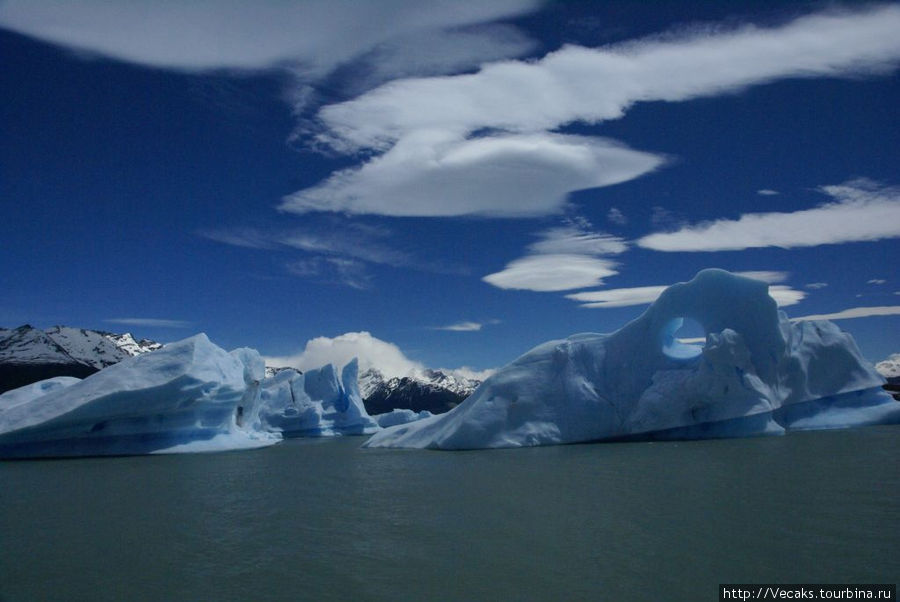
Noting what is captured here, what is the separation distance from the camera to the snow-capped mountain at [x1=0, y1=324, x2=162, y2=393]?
56094mm

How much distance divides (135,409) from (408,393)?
92.7m

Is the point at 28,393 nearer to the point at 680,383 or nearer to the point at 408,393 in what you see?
the point at 680,383

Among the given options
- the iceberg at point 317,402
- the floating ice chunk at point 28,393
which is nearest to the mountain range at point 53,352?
the iceberg at point 317,402

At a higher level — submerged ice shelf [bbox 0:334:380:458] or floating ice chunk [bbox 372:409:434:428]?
submerged ice shelf [bbox 0:334:380:458]

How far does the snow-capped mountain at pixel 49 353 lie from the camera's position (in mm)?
56094

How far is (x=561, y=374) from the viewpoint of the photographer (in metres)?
18.2

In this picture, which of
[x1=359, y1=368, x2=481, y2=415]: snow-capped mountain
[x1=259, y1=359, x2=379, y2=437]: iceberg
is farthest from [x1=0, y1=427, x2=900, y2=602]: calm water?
[x1=359, y1=368, x2=481, y2=415]: snow-capped mountain

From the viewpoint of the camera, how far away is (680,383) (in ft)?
57.8

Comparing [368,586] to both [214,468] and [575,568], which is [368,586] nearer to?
[575,568]

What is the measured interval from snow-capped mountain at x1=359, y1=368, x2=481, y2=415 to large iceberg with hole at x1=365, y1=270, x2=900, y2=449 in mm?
83946

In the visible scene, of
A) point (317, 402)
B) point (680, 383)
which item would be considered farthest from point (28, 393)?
point (680, 383)

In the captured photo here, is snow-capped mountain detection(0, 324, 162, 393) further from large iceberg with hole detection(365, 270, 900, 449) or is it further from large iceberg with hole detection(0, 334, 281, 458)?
large iceberg with hole detection(365, 270, 900, 449)

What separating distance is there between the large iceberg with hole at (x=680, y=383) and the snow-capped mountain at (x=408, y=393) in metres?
83.9

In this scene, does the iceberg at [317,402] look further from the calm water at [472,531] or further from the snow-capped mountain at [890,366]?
the snow-capped mountain at [890,366]
